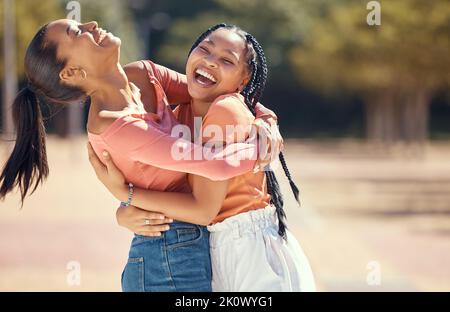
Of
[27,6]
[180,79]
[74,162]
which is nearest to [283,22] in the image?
[27,6]

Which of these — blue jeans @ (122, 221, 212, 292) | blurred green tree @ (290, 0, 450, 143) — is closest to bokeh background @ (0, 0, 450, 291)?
blurred green tree @ (290, 0, 450, 143)

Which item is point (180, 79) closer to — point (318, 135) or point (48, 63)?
point (48, 63)

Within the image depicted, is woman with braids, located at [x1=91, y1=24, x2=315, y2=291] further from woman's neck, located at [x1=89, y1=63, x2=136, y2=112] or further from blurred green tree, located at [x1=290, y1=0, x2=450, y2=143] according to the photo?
blurred green tree, located at [x1=290, y1=0, x2=450, y2=143]

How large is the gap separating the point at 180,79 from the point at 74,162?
2410 centimetres

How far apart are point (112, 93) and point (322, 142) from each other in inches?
1725

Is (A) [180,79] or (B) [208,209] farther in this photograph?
(A) [180,79]

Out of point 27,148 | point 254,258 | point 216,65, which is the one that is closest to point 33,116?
point 27,148

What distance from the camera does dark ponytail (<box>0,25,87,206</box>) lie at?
3232 millimetres

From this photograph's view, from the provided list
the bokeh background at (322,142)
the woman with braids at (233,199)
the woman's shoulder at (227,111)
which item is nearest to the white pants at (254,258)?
the woman with braids at (233,199)

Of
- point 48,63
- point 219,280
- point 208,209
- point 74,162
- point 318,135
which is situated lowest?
point 219,280

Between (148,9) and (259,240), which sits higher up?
(148,9)

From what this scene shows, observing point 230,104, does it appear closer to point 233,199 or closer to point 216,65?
point 216,65

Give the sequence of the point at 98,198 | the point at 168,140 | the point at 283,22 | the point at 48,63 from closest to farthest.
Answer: the point at 168,140
the point at 48,63
the point at 98,198
the point at 283,22

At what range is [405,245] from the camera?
1088cm
